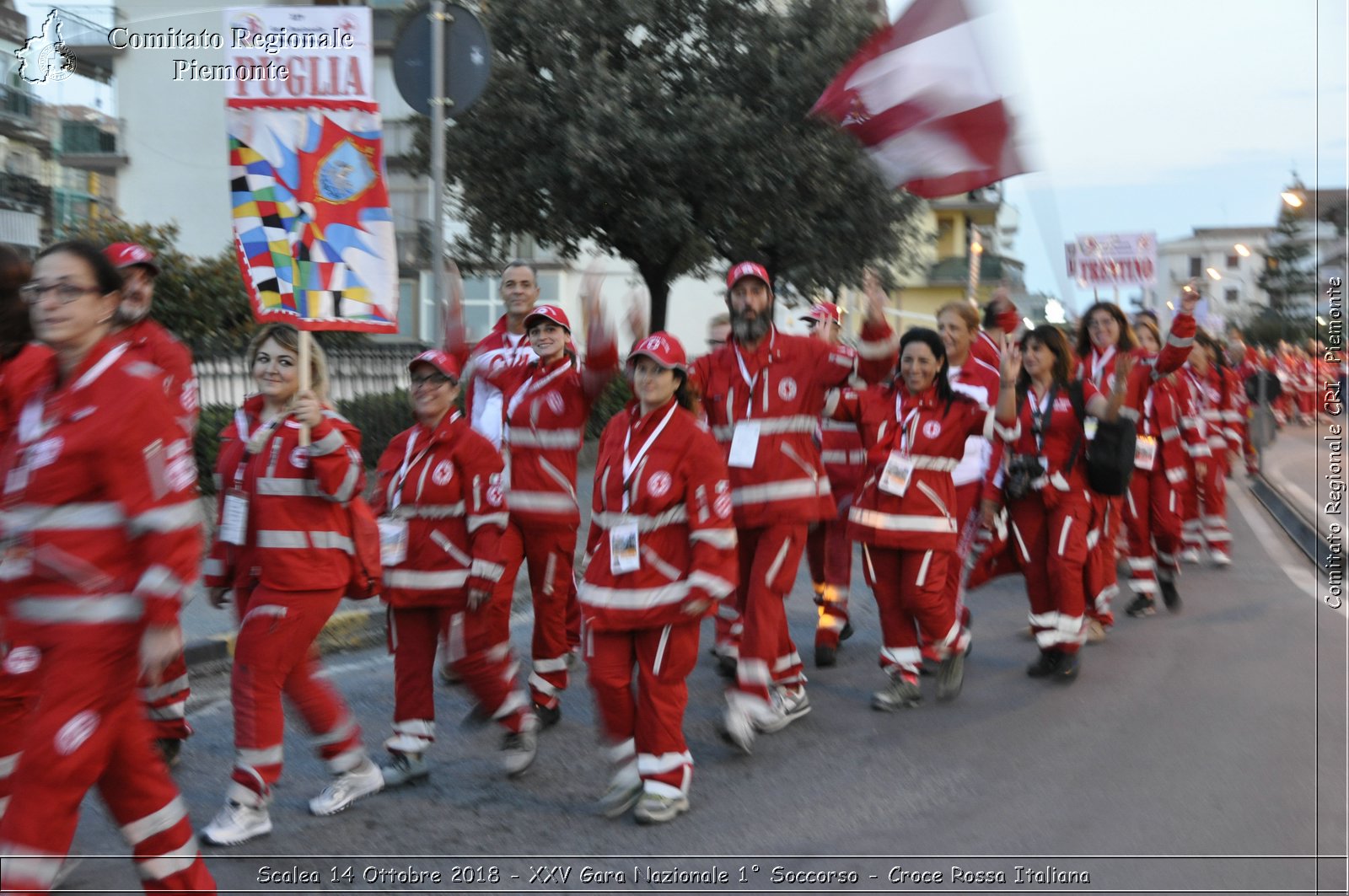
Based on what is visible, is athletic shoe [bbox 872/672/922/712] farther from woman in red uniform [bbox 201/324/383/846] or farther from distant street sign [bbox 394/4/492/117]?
distant street sign [bbox 394/4/492/117]

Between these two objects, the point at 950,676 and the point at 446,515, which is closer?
the point at 446,515

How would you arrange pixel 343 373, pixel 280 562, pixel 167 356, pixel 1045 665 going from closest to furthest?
pixel 280 562
pixel 167 356
pixel 1045 665
pixel 343 373

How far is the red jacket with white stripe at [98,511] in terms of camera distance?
373 centimetres

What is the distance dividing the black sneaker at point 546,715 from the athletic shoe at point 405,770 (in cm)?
105

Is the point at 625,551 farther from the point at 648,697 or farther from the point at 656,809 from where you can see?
the point at 656,809

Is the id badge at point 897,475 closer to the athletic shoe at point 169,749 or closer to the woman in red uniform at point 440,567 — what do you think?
the woman in red uniform at point 440,567

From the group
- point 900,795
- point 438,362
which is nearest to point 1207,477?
point 900,795

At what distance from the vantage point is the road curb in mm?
8281

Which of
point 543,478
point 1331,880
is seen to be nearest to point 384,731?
point 543,478

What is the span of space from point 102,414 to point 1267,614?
8.95m

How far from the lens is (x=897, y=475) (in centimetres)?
726

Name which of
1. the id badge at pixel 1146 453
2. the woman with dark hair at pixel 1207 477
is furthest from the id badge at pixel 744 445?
the woman with dark hair at pixel 1207 477

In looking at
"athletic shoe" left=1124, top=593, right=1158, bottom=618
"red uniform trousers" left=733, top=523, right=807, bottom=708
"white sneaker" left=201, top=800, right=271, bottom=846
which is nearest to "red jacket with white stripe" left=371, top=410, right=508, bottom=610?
"white sneaker" left=201, top=800, right=271, bottom=846

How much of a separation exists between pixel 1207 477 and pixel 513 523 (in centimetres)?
836
